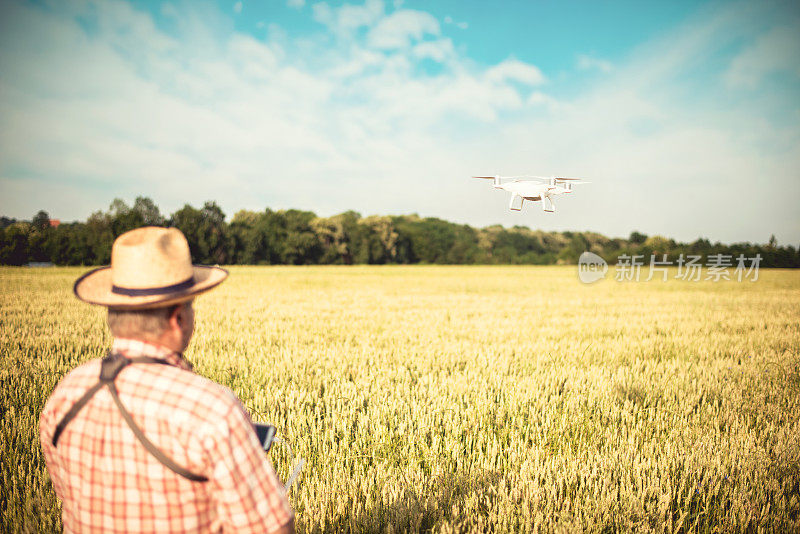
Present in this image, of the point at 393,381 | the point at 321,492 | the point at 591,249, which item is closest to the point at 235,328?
the point at 393,381

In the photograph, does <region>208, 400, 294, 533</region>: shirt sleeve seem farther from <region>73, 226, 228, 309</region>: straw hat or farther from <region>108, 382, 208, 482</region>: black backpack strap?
<region>73, 226, 228, 309</region>: straw hat

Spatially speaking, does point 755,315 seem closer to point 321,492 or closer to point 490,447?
point 490,447

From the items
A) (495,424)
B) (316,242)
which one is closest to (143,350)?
(495,424)

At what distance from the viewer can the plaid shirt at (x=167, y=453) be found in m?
1.37

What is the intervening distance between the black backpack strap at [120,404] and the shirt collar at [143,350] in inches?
2.0

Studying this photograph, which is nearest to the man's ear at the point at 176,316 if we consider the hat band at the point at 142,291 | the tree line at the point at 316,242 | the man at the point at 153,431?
the man at the point at 153,431

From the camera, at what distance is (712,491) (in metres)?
3.30

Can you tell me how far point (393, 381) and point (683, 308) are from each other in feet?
53.5

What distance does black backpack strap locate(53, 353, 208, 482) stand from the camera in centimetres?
137

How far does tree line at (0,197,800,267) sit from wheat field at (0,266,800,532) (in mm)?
46310

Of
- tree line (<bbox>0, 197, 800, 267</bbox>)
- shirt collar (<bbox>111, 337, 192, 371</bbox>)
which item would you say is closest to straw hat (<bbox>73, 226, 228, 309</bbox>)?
shirt collar (<bbox>111, 337, 192, 371</bbox>)

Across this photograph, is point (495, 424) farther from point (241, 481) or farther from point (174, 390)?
point (174, 390)

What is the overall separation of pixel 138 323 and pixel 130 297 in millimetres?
107

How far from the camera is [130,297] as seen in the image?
151cm
